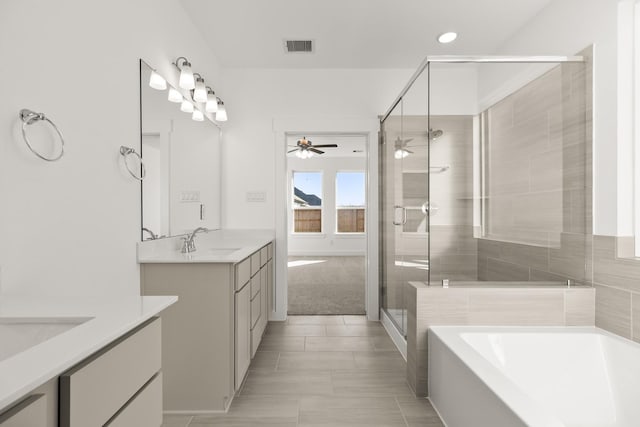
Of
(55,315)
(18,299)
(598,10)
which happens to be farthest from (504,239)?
(18,299)

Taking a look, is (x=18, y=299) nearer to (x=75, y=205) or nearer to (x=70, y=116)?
(x=75, y=205)

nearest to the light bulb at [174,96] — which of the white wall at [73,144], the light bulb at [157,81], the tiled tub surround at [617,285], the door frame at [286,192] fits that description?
the light bulb at [157,81]

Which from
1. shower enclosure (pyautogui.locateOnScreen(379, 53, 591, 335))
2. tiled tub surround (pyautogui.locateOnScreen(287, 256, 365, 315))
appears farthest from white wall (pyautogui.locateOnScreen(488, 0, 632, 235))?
tiled tub surround (pyautogui.locateOnScreen(287, 256, 365, 315))

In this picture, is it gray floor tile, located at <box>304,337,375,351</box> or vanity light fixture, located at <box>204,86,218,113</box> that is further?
vanity light fixture, located at <box>204,86,218,113</box>

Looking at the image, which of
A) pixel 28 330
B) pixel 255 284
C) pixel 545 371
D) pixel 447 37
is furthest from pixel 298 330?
pixel 447 37

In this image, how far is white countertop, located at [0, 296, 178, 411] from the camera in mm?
613

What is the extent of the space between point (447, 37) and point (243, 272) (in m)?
2.62

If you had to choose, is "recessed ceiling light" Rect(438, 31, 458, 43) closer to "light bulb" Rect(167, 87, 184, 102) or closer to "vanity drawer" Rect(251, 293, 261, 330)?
"light bulb" Rect(167, 87, 184, 102)

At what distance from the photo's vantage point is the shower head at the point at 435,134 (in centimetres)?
229

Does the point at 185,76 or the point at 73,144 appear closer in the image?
the point at 73,144

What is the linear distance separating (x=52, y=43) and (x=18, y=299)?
0.98 m

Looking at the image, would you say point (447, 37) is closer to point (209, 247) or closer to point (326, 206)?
point (209, 247)

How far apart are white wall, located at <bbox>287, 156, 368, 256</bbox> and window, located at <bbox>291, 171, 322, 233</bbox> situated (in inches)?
4.5

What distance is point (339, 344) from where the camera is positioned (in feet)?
9.99
